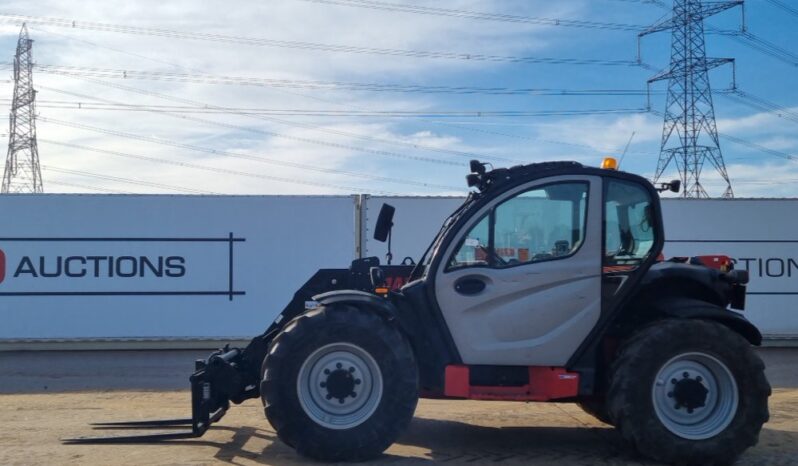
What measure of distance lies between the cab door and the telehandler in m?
0.01

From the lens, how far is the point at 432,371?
6586 mm

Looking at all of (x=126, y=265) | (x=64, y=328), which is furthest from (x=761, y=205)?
(x=64, y=328)

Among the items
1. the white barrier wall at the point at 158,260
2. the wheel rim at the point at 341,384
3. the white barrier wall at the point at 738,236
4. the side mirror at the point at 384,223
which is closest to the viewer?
the wheel rim at the point at 341,384

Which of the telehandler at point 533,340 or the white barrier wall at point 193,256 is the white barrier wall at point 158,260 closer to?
the white barrier wall at point 193,256

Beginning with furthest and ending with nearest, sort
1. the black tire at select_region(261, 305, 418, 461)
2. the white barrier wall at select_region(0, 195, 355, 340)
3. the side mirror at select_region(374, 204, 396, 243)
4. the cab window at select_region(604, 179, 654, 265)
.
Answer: the white barrier wall at select_region(0, 195, 355, 340), the side mirror at select_region(374, 204, 396, 243), the cab window at select_region(604, 179, 654, 265), the black tire at select_region(261, 305, 418, 461)

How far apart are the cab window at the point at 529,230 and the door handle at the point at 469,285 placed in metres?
0.13

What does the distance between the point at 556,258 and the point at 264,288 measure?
767 centimetres

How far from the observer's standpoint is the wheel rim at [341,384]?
6.41 m

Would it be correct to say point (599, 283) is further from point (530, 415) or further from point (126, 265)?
point (126, 265)

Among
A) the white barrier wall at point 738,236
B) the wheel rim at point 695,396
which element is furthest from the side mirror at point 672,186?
the white barrier wall at point 738,236

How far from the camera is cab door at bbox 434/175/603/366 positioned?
6562 mm

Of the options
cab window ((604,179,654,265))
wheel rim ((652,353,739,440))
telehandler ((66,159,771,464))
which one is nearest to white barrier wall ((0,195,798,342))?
telehandler ((66,159,771,464))

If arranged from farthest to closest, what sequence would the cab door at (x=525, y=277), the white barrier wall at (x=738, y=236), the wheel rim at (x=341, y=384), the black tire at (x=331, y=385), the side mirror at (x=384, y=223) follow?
the white barrier wall at (x=738, y=236) < the side mirror at (x=384, y=223) < the cab door at (x=525, y=277) < the wheel rim at (x=341, y=384) < the black tire at (x=331, y=385)

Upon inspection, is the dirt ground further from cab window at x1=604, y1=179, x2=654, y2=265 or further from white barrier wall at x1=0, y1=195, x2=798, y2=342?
white barrier wall at x1=0, y1=195, x2=798, y2=342
